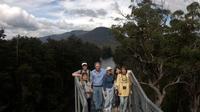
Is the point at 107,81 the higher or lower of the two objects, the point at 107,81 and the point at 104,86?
the higher

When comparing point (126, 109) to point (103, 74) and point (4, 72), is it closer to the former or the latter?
point (103, 74)

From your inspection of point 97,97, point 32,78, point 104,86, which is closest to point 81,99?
point 97,97

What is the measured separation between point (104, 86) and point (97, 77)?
0.37m

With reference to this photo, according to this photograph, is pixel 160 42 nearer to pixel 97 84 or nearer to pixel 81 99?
pixel 97 84

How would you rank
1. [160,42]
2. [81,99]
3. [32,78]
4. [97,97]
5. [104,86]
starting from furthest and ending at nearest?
[32,78] → [160,42] → [104,86] → [97,97] → [81,99]

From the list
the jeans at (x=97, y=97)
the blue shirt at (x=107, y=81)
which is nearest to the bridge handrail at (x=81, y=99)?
the jeans at (x=97, y=97)

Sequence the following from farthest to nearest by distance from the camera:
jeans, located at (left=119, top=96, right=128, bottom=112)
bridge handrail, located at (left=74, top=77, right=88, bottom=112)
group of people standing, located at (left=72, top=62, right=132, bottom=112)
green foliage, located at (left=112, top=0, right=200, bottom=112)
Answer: green foliage, located at (left=112, top=0, right=200, bottom=112) → jeans, located at (left=119, top=96, right=128, bottom=112) → group of people standing, located at (left=72, top=62, right=132, bottom=112) → bridge handrail, located at (left=74, top=77, right=88, bottom=112)

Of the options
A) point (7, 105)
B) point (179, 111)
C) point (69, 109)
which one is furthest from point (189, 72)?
point (69, 109)

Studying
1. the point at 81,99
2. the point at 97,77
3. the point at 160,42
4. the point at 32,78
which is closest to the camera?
the point at 81,99

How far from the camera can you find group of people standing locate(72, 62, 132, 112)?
419 inches

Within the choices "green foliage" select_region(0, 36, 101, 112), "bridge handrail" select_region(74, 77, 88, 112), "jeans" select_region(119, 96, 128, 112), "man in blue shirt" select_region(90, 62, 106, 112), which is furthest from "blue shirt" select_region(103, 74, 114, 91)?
"green foliage" select_region(0, 36, 101, 112)

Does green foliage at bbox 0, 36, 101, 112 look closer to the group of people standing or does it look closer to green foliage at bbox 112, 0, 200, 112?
green foliage at bbox 112, 0, 200, 112

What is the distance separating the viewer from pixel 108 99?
11109 millimetres

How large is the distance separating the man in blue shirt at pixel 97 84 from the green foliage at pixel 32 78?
158 ft
